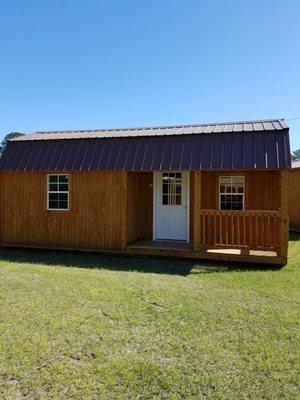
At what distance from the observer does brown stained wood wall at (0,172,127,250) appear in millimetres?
10305

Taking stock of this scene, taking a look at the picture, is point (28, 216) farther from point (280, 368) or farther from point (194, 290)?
point (280, 368)

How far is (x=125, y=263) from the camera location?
9234 mm

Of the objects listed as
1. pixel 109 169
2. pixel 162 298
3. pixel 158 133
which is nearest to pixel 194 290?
pixel 162 298

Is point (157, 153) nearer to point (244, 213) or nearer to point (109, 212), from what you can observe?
point (109, 212)

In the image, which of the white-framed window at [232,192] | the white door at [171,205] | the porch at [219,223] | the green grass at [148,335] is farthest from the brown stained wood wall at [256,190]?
the green grass at [148,335]

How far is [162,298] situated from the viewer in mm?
6148

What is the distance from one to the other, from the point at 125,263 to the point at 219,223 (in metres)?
2.96

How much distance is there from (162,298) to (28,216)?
21.1ft

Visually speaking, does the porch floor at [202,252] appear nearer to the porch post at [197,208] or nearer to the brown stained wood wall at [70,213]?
the porch post at [197,208]

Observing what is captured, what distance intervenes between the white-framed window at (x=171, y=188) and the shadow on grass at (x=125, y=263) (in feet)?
7.16

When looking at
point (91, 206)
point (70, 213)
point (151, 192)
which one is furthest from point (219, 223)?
point (70, 213)

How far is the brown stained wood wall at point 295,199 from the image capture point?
55.9 feet

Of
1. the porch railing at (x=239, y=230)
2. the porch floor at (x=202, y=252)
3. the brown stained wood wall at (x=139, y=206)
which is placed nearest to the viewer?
the porch floor at (x=202, y=252)

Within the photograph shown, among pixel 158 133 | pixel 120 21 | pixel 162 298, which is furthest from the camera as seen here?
pixel 120 21
